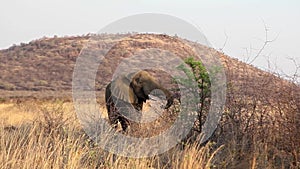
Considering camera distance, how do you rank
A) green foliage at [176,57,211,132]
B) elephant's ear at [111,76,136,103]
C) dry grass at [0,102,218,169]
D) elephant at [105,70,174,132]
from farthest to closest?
elephant's ear at [111,76,136,103] → elephant at [105,70,174,132] → green foliage at [176,57,211,132] → dry grass at [0,102,218,169]

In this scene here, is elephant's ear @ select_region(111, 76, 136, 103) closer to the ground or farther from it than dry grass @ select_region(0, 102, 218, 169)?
farther from it

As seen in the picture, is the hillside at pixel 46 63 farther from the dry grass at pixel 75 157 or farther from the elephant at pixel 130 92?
the dry grass at pixel 75 157

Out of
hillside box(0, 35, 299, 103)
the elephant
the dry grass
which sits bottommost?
the dry grass

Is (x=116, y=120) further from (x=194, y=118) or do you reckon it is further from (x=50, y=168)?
(x=50, y=168)

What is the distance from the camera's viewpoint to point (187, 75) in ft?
26.5

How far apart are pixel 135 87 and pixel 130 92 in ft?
0.53

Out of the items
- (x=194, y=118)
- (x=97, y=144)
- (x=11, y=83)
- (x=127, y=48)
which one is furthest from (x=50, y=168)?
(x=11, y=83)

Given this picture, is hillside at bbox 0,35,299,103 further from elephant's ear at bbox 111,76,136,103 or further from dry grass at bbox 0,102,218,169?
dry grass at bbox 0,102,218,169

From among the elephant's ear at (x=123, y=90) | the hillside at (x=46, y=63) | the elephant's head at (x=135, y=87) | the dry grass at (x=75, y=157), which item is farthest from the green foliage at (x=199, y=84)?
the hillside at (x=46, y=63)

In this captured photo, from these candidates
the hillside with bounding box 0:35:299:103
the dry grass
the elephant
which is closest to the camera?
the dry grass

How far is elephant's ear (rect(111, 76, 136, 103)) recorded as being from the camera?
9627mm

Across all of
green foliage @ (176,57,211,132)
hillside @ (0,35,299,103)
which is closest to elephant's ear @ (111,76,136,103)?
green foliage @ (176,57,211,132)

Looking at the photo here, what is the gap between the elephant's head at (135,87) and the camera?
31.7ft

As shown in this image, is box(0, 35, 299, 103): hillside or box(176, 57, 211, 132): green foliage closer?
box(176, 57, 211, 132): green foliage
